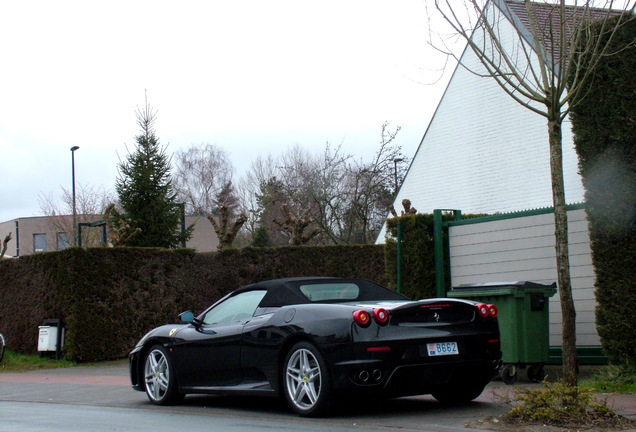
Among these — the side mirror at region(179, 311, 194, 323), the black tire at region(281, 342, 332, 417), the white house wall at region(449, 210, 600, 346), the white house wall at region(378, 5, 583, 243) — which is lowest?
the black tire at region(281, 342, 332, 417)

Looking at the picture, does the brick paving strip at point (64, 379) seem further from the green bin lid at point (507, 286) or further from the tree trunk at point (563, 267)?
the tree trunk at point (563, 267)

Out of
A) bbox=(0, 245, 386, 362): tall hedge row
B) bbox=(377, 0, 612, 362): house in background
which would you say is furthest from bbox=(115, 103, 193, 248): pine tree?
bbox=(377, 0, 612, 362): house in background

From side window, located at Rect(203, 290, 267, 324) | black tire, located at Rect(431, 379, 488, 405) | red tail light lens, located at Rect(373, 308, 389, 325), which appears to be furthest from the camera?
side window, located at Rect(203, 290, 267, 324)

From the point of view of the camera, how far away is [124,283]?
18672 mm

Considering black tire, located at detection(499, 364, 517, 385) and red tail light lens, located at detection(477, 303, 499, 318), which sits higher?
red tail light lens, located at detection(477, 303, 499, 318)

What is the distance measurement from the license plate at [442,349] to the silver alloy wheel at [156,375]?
3.42 m

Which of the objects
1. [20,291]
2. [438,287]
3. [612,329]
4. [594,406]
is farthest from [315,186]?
[594,406]

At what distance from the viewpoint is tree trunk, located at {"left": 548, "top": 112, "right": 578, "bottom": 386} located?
25.7ft

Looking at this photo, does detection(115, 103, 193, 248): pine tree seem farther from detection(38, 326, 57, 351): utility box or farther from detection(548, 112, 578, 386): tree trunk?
detection(548, 112, 578, 386): tree trunk

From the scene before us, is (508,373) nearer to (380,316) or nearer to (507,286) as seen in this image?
(507,286)

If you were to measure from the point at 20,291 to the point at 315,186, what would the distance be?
1006 inches

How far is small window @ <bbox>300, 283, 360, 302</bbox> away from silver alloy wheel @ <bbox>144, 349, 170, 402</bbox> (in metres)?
2.14

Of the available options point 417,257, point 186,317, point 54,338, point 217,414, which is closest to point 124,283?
point 54,338

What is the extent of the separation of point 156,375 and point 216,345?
133cm
